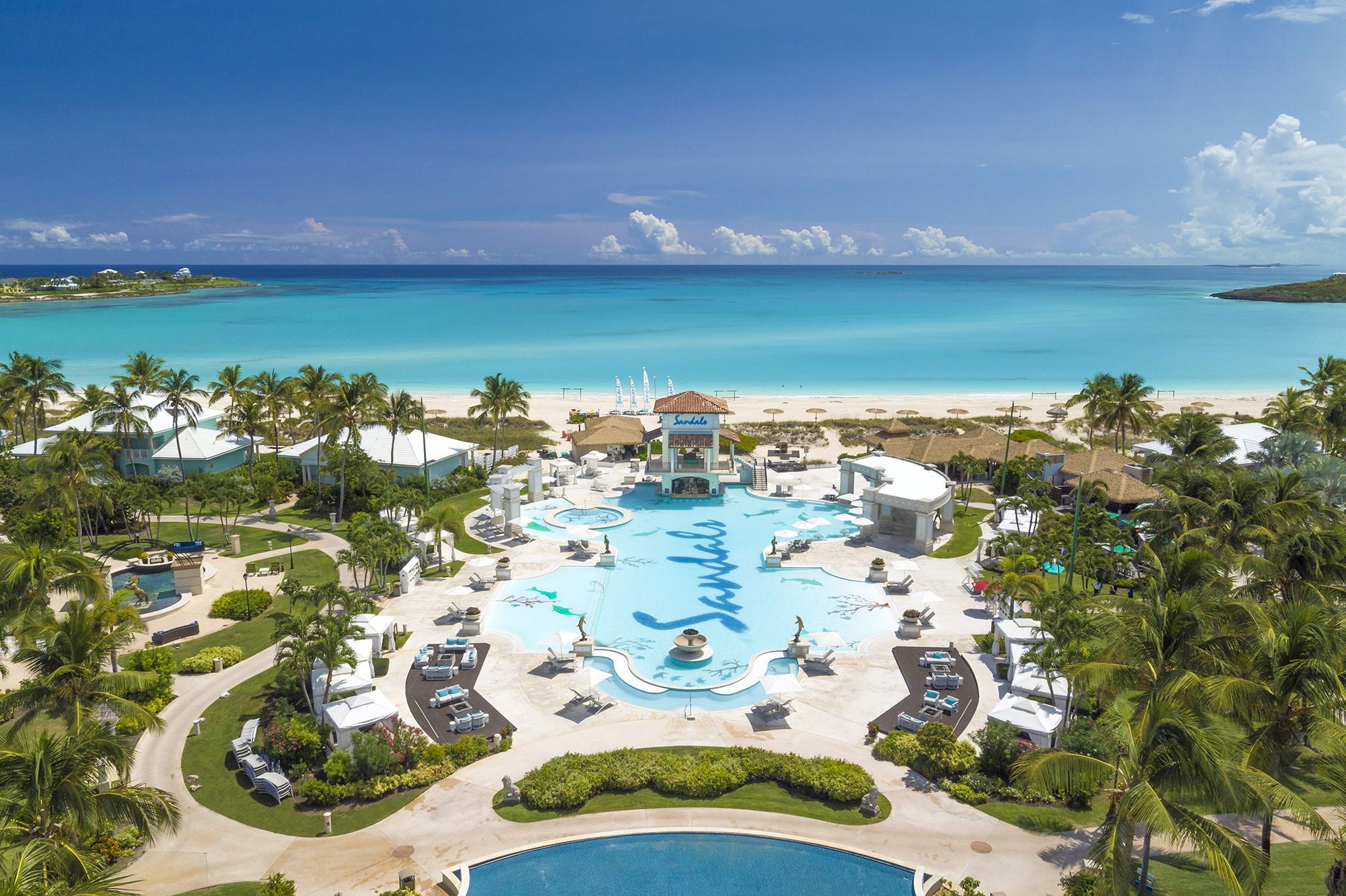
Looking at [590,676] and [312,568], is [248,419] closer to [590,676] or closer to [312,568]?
[312,568]

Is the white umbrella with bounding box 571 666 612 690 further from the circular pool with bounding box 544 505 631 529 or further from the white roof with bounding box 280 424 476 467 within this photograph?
the white roof with bounding box 280 424 476 467

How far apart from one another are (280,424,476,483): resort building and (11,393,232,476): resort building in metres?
3.61

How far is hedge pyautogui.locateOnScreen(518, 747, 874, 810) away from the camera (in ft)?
64.9

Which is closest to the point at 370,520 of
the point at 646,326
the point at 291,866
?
the point at 291,866

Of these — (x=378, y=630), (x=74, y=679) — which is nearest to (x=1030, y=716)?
(x=378, y=630)

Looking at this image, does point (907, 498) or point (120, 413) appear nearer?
point (907, 498)

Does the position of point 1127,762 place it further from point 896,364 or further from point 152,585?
point 896,364

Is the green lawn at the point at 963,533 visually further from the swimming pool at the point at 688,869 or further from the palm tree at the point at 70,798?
the palm tree at the point at 70,798

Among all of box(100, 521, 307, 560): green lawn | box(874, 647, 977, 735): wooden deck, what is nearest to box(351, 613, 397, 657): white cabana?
box(100, 521, 307, 560): green lawn

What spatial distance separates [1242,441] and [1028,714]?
35510 millimetres

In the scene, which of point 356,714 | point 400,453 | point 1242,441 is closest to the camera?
point 356,714

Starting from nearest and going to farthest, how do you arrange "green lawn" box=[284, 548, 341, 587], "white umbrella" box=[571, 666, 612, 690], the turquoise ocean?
1. "white umbrella" box=[571, 666, 612, 690]
2. "green lawn" box=[284, 548, 341, 587]
3. the turquoise ocean

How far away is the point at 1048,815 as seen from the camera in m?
19.0

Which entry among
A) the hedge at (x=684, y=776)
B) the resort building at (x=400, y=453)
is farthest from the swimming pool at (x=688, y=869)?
the resort building at (x=400, y=453)
